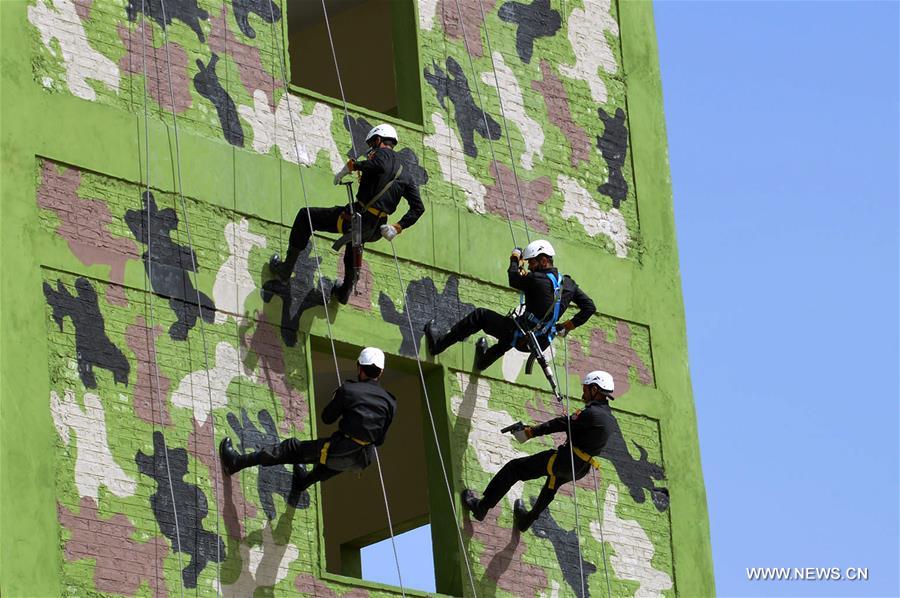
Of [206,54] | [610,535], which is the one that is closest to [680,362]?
[610,535]

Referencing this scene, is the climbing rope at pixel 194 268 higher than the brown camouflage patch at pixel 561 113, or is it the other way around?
the brown camouflage patch at pixel 561 113

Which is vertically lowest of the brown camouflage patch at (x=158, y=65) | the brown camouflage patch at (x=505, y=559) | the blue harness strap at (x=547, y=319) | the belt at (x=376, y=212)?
the brown camouflage patch at (x=505, y=559)

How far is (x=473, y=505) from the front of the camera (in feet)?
73.1

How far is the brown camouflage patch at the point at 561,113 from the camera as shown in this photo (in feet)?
81.3

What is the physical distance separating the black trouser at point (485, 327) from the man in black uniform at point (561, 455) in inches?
36.2

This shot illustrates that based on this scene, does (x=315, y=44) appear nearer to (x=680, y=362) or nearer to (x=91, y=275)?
(x=680, y=362)

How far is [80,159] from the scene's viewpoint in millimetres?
20719

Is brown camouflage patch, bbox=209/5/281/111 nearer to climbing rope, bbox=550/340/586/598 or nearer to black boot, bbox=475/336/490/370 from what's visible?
black boot, bbox=475/336/490/370

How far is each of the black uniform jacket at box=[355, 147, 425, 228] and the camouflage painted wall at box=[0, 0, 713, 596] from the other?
3.19ft

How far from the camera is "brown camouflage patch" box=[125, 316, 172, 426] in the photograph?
2028 cm

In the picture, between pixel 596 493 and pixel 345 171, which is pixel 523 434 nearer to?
pixel 596 493

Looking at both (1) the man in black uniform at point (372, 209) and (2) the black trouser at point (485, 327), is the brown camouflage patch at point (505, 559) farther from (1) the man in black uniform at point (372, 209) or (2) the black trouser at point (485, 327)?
(1) the man in black uniform at point (372, 209)

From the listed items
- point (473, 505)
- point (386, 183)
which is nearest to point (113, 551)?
point (473, 505)

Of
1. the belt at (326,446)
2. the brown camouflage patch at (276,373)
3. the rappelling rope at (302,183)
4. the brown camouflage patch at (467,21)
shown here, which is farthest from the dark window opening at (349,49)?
the belt at (326,446)
